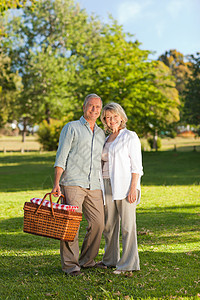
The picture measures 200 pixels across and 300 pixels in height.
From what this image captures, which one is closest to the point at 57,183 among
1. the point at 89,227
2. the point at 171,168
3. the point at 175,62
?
the point at 89,227

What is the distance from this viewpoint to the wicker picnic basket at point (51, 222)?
15.2ft

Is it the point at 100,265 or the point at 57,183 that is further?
the point at 100,265

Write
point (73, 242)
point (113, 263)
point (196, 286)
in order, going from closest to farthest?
point (196, 286) < point (73, 242) < point (113, 263)

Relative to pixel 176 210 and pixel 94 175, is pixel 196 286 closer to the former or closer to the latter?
pixel 94 175

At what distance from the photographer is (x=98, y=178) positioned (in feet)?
16.8

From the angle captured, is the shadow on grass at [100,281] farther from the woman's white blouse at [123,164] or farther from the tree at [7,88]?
the tree at [7,88]

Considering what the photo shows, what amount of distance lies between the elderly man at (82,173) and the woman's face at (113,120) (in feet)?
0.50

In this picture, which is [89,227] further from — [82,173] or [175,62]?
[175,62]

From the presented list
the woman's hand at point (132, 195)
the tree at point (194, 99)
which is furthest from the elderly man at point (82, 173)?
the tree at point (194, 99)

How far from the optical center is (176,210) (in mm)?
11383

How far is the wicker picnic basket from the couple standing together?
26 cm

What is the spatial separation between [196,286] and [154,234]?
11.0 ft

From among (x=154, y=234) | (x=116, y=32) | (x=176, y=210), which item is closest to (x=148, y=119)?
(x=116, y=32)

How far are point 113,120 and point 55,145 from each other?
113 feet
